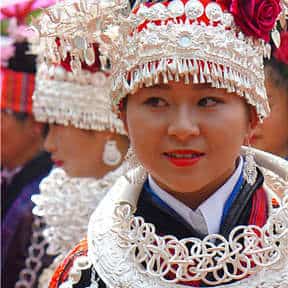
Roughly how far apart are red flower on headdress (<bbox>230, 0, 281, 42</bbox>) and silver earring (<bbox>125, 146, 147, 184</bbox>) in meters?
0.46

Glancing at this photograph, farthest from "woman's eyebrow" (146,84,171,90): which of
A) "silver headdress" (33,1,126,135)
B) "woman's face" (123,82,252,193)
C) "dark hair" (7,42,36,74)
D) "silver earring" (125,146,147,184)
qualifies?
"dark hair" (7,42,36,74)

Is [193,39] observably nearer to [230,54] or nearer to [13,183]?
[230,54]

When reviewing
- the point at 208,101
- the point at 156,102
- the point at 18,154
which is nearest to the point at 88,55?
the point at 156,102

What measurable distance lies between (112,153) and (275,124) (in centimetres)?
64

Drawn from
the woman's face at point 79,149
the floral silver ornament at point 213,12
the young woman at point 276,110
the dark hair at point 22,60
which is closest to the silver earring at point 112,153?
the woman's face at point 79,149

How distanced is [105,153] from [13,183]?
1.40m

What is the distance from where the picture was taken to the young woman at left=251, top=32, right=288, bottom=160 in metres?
3.79

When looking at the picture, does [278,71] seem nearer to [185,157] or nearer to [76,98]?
[76,98]

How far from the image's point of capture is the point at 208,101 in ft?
8.10

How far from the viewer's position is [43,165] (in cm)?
511

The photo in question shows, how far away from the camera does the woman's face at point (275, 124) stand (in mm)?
3807

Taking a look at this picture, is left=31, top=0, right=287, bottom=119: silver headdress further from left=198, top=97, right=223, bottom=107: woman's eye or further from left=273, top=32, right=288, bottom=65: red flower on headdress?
left=273, top=32, right=288, bottom=65: red flower on headdress

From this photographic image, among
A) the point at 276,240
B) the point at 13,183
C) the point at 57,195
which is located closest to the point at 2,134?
the point at 13,183

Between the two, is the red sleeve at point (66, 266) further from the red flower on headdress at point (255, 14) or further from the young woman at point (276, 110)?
the young woman at point (276, 110)
